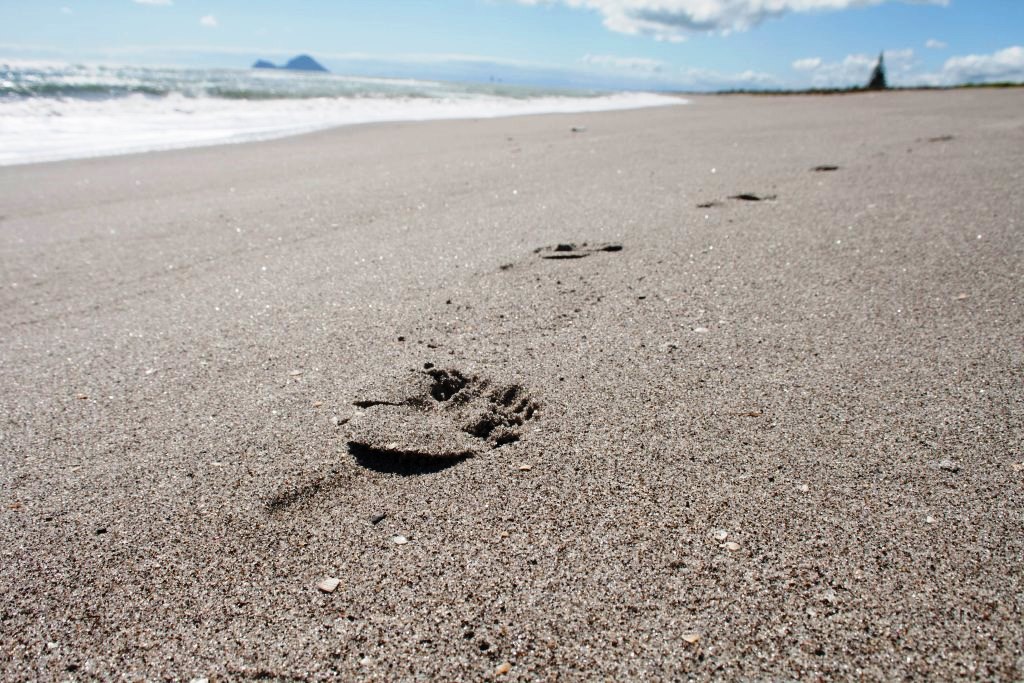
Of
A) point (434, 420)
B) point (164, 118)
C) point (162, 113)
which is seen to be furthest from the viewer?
point (162, 113)

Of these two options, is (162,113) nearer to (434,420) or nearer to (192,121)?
(192,121)

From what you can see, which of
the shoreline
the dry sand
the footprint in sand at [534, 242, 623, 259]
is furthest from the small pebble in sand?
the shoreline

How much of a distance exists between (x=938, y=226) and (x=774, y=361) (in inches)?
77.0

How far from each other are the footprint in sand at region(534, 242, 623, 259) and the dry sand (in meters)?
0.07

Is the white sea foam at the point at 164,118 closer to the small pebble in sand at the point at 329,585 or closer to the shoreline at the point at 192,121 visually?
the shoreline at the point at 192,121

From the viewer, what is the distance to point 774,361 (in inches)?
84.7

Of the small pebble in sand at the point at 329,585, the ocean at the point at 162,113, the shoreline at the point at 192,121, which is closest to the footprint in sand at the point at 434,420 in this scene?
the small pebble in sand at the point at 329,585

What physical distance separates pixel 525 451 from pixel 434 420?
0.29m

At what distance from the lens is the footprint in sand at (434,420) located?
1.73 meters

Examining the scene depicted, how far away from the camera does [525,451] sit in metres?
1.73

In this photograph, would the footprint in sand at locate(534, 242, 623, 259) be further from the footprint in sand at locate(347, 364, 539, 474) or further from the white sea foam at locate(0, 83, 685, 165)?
the white sea foam at locate(0, 83, 685, 165)

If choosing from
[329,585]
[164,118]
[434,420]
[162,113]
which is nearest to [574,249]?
[434,420]

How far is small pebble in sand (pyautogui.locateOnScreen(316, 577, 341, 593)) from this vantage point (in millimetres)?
1327

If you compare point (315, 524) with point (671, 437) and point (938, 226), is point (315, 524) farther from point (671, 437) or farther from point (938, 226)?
point (938, 226)
